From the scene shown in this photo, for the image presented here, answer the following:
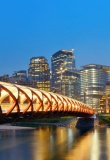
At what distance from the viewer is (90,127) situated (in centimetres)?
14825

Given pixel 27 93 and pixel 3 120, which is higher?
pixel 27 93

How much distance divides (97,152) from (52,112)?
2408cm

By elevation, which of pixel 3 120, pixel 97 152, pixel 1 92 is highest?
pixel 1 92

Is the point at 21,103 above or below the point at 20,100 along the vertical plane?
below

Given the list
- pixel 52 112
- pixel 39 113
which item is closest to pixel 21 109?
pixel 39 113

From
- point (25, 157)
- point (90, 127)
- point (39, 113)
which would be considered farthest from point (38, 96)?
point (90, 127)

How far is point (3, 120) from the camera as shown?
33.3 meters

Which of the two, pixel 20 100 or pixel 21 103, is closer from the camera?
pixel 21 103

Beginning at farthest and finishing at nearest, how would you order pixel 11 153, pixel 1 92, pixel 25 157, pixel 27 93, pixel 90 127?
pixel 90 127 → pixel 11 153 → pixel 25 157 → pixel 27 93 → pixel 1 92

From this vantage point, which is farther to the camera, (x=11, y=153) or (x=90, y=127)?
(x=90, y=127)

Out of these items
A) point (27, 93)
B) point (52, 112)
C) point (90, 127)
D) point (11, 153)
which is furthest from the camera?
point (90, 127)

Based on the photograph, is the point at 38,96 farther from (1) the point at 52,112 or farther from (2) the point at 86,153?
(2) the point at 86,153

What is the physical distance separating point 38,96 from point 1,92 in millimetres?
12383

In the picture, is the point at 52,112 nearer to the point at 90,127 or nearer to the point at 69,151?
the point at 69,151
